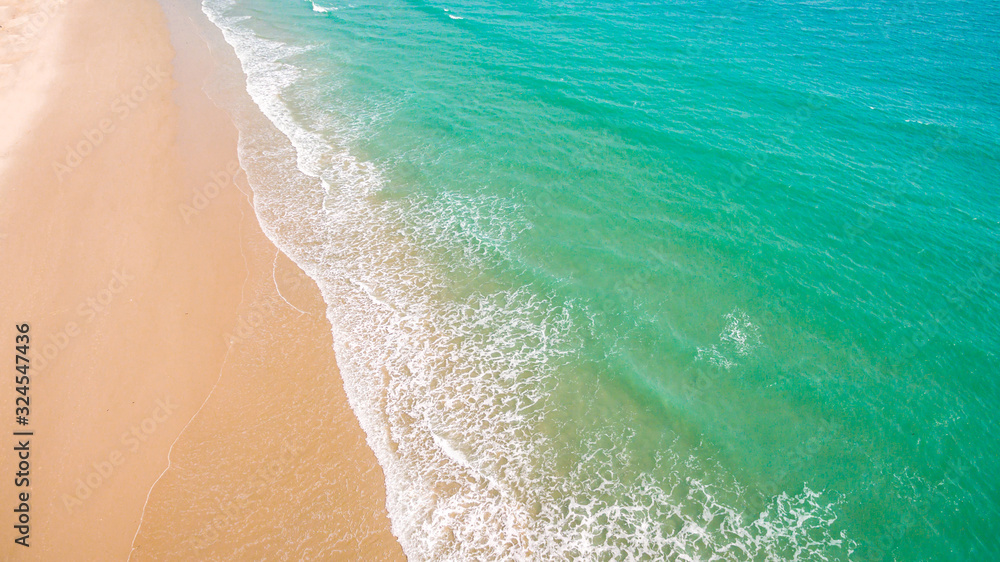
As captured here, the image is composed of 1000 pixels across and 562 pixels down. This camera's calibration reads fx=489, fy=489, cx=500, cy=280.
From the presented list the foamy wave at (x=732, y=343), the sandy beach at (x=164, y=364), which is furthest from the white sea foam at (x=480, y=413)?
A: the sandy beach at (x=164, y=364)

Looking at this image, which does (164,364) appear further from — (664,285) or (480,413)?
(664,285)

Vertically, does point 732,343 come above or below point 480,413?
above

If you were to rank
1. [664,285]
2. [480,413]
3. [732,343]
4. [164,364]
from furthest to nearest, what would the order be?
[664,285] < [732,343] < [164,364] < [480,413]

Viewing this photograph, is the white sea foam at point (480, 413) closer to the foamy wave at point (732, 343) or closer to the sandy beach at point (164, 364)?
the foamy wave at point (732, 343)

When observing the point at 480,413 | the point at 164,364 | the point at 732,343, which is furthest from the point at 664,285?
the point at 164,364

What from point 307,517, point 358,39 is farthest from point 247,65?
point 307,517

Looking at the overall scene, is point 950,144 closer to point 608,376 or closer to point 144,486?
point 608,376
